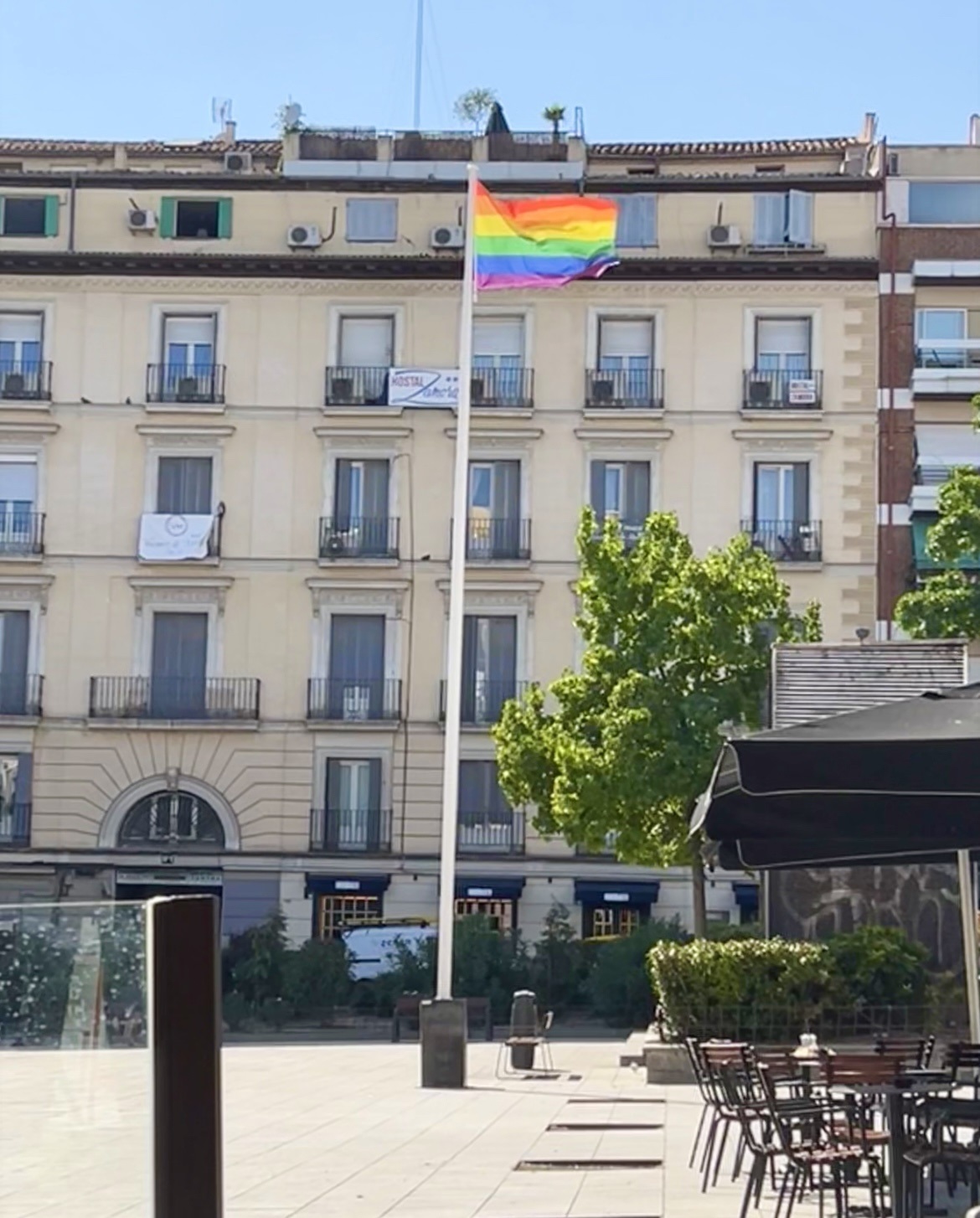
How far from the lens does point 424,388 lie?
45.9 meters

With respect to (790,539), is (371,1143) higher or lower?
lower

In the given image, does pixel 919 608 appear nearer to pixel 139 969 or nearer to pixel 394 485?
pixel 394 485

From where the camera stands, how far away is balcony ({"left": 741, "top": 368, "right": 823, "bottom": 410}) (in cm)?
4841

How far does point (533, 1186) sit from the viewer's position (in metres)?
13.9

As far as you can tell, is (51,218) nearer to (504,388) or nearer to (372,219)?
(372,219)

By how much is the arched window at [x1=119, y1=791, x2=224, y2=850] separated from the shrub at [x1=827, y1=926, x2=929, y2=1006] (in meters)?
26.7

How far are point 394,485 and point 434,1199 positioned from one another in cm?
3596

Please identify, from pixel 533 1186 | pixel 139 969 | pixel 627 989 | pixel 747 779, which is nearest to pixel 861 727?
pixel 747 779

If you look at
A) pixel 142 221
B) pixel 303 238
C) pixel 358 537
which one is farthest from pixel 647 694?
pixel 142 221

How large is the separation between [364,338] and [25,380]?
25.2ft

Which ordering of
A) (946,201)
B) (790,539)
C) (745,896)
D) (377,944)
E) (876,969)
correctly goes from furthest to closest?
(946,201)
(790,539)
(745,896)
(377,944)
(876,969)

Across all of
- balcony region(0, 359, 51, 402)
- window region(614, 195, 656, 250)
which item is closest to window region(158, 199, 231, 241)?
balcony region(0, 359, 51, 402)

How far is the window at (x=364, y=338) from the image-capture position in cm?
4959

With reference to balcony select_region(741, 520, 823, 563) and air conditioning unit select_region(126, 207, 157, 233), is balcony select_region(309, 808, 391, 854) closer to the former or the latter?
balcony select_region(741, 520, 823, 563)
